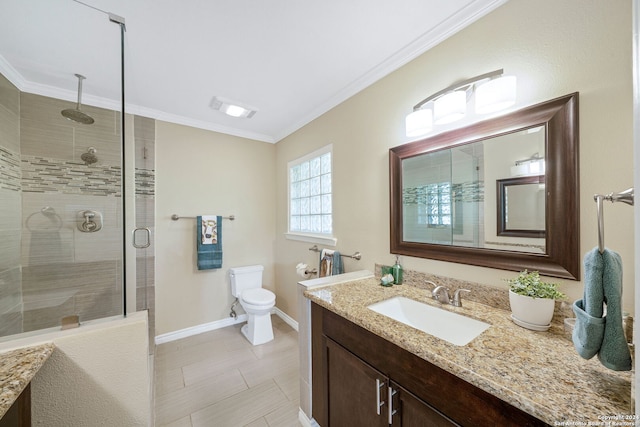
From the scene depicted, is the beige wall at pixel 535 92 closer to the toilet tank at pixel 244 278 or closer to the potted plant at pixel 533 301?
the potted plant at pixel 533 301

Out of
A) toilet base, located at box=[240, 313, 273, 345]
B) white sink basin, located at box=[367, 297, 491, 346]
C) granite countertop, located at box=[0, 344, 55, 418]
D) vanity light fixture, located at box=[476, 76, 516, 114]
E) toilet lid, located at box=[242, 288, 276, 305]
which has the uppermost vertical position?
vanity light fixture, located at box=[476, 76, 516, 114]

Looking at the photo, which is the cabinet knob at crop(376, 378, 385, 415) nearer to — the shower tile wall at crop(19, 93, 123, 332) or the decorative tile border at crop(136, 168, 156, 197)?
the shower tile wall at crop(19, 93, 123, 332)

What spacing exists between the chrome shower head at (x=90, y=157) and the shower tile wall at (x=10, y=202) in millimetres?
361

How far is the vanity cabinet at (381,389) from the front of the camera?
2.23 feet

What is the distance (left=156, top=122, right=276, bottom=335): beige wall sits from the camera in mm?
2447

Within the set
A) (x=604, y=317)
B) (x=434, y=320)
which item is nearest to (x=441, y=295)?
(x=434, y=320)

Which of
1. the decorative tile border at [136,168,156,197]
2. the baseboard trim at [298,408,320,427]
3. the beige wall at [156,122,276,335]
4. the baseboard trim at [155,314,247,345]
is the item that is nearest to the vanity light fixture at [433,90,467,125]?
the baseboard trim at [298,408,320,427]

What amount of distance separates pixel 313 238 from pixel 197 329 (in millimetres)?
1678

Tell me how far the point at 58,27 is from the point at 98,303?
162 cm

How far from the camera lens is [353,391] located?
1.08 meters

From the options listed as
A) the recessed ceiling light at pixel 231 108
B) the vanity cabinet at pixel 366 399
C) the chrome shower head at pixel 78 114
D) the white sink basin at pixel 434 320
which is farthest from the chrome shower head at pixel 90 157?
the white sink basin at pixel 434 320

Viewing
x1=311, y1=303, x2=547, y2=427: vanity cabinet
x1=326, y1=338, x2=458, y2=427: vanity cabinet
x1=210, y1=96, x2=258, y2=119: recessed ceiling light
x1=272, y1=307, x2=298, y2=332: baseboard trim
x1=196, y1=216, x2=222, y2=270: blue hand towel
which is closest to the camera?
x1=311, y1=303, x2=547, y2=427: vanity cabinet

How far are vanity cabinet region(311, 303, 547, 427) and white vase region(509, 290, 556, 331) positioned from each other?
451 millimetres

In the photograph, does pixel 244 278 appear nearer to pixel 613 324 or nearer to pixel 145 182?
pixel 145 182
